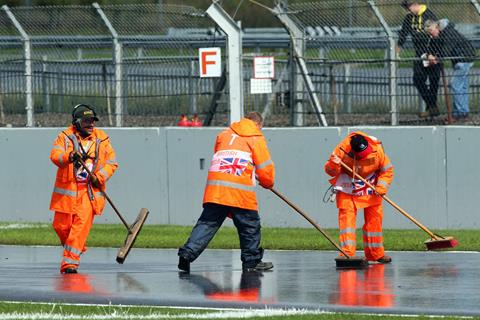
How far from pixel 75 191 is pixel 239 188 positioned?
5.44 feet

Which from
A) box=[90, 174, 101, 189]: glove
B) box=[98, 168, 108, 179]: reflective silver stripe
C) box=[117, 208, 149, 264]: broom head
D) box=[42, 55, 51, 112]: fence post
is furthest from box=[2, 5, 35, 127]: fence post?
box=[90, 174, 101, 189]: glove

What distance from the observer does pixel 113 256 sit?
15969mm

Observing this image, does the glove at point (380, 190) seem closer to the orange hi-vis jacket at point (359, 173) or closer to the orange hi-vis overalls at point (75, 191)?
the orange hi-vis jacket at point (359, 173)

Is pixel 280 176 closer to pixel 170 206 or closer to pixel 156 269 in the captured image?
pixel 170 206

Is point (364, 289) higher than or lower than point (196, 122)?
lower

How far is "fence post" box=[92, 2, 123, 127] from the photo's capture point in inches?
803

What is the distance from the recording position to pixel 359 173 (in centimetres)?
1491

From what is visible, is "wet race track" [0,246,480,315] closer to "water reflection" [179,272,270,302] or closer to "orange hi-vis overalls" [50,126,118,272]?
"water reflection" [179,272,270,302]

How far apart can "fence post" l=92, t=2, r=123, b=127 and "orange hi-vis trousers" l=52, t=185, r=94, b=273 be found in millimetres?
6353

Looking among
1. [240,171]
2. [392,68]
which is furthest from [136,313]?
[392,68]

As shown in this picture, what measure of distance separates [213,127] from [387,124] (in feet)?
7.77

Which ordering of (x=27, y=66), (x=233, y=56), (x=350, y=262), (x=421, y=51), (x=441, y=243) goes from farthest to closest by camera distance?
(x=27, y=66), (x=233, y=56), (x=421, y=51), (x=441, y=243), (x=350, y=262)

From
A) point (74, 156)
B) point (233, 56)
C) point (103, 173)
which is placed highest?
point (233, 56)

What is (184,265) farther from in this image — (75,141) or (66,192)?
(75,141)
